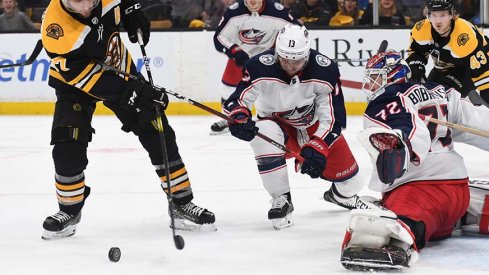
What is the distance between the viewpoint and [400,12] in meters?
8.12

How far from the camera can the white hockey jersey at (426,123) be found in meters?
3.20

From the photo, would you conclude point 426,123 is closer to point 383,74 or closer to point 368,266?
point 383,74

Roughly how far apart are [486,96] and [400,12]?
259 centimetres

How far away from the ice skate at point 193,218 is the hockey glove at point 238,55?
10.00 feet

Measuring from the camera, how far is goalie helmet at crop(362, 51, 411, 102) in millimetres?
3352

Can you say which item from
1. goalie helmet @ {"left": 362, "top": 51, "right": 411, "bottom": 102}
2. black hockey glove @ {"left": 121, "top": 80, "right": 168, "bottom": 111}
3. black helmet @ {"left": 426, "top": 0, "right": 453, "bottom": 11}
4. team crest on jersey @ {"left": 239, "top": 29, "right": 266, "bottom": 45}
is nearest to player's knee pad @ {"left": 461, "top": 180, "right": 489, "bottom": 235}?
goalie helmet @ {"left": 362, "top": 51, "right": 411, "bottom": 102}

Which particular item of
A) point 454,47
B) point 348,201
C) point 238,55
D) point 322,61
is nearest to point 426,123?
point 322,61

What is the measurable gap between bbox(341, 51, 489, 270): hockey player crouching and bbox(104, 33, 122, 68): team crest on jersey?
3.22 ft

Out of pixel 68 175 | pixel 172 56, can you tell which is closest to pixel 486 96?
pixel 68 175

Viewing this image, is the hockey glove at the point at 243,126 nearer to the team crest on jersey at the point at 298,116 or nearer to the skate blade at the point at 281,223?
the team crest on jersey at the point at 298,116

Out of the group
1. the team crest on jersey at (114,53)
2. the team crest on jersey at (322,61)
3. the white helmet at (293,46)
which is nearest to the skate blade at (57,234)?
the team crest on jersey at (114,53)

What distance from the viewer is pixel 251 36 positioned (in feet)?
23.6

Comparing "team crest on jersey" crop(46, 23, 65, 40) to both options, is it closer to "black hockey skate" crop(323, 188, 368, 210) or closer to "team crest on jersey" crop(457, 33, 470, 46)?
"black hockey skate" crop(323, 188, 368, 210)

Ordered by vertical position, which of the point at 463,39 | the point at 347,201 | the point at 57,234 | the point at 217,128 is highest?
the point at 463,39
